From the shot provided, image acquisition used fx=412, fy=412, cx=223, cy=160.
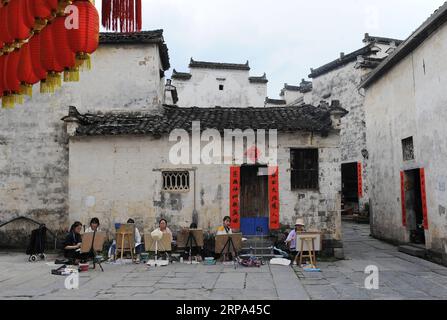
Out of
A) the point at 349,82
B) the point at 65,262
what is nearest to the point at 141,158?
the point at 65,262

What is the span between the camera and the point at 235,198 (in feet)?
41.6

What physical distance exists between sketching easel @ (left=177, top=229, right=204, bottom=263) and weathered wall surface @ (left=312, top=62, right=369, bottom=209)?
1586 cm

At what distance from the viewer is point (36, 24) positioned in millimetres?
6625

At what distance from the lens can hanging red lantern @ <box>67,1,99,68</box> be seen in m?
6.29

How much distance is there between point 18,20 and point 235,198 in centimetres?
784

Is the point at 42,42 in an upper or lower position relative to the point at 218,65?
lower

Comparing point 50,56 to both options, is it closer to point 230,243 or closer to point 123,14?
point 123,14

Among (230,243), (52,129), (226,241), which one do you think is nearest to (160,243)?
(226,241)

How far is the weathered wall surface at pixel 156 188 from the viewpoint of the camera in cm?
1270

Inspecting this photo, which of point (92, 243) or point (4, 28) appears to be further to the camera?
point (92, 243)

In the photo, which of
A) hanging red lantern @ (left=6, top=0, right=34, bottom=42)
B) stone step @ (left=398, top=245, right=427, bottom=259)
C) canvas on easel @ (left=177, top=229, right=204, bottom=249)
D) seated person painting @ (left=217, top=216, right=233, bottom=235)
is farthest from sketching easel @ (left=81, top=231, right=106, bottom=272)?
stone step @ (left=398, top=245, right=427, bottom=259)

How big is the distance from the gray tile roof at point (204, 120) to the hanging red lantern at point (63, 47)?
6.07m

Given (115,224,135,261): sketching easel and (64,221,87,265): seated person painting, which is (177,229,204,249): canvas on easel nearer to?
(115,224,135,261): sketching easel
